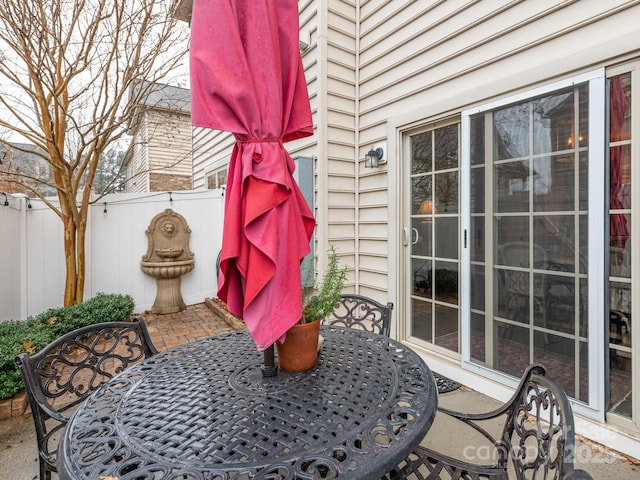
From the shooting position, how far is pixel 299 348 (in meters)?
1.34

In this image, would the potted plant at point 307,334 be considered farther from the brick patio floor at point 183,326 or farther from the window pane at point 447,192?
the brick patio floor at point 183,326

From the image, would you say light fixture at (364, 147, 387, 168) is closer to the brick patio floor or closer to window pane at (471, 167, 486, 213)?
window pane at (471, 167, 486, 213)

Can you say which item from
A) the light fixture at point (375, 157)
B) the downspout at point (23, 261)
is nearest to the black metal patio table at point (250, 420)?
the light fixture at point (375, 157)

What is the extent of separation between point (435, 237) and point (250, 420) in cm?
234

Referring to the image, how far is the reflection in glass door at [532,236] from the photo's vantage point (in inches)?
80.6

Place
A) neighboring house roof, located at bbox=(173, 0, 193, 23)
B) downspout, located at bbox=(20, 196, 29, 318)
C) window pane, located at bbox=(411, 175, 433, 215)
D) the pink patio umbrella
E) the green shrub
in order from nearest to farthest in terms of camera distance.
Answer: the pink patio umbrella → the green shrub → window pane, located at bbox=(411, 175, 433, 215) → downspout, located at bbox=(20, 196, 29, 318) → neighboring house roof, located at bbox=(173, 0, 193, 23)

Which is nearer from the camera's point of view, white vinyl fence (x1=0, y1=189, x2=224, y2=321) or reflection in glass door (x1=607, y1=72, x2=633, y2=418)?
reflection in glass door (x1=607, y1=72, x2=633, y2=418)

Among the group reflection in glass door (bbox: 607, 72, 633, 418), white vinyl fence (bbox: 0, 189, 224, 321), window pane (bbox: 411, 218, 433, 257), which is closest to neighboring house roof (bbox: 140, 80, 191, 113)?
white vinyl fence (bbox: 0, 189, 224, 321)

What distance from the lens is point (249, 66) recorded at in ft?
4.00

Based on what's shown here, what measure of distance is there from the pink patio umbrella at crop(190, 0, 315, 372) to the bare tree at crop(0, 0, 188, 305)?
368 cm

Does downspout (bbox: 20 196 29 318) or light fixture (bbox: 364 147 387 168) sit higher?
light fixture (bbox: 364 147 387 168)

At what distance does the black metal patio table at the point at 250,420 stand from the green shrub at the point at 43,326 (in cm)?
180

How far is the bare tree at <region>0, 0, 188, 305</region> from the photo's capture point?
356 centimetres

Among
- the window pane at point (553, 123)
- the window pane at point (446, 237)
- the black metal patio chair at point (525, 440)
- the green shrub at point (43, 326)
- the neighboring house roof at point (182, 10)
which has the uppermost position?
the neighboring house roof at point (182, 10)
